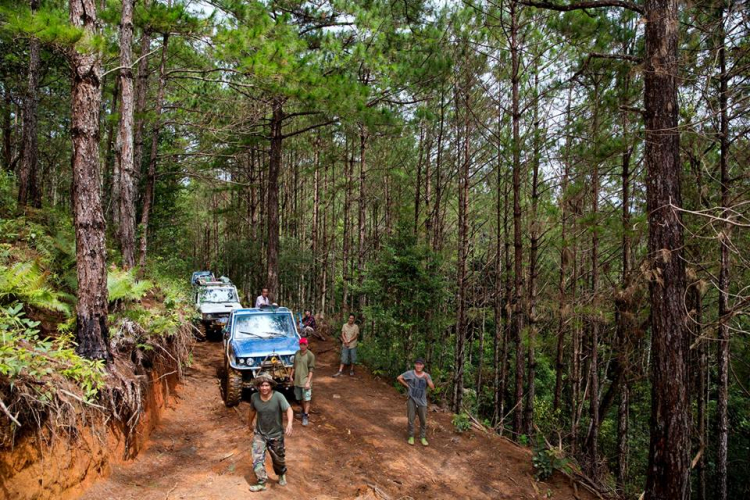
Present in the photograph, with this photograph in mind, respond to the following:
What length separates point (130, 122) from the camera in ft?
30.6

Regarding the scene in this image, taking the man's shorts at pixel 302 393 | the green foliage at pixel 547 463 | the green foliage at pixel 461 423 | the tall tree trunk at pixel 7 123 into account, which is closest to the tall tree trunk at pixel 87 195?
the man's shorts at pixel 302 393

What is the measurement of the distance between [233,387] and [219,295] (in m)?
8.09

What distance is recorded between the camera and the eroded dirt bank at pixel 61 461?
11.9 feet

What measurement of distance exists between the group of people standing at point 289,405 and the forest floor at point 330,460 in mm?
277

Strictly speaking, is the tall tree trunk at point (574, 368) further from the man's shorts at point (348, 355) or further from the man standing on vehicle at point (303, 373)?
the man's shorts at point (348, 355)

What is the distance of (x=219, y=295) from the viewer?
627 inches

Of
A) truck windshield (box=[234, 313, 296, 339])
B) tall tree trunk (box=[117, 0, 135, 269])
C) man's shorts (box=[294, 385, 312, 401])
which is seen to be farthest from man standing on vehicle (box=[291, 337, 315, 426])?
tall tree trunk (box=[117, 0, 135, 269])

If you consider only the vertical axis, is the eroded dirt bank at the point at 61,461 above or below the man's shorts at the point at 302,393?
above

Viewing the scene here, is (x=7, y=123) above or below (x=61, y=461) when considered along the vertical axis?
above

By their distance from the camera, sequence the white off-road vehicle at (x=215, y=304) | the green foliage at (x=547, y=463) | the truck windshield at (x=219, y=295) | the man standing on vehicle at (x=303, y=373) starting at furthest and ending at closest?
the truck windshield at (x=219, y=295) < the white off-road vehicle at (x=215, y=304) < the man standing on vehicle at (x=303, y=373) < the green foliage at (x=547, y=463)

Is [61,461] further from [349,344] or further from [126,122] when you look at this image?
[349,344]

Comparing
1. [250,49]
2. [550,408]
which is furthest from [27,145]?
[550,408]

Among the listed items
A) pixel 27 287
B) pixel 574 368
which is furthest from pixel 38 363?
pixel 574 368

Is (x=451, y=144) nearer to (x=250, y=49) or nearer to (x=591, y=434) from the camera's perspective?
(x=250, y=49)
